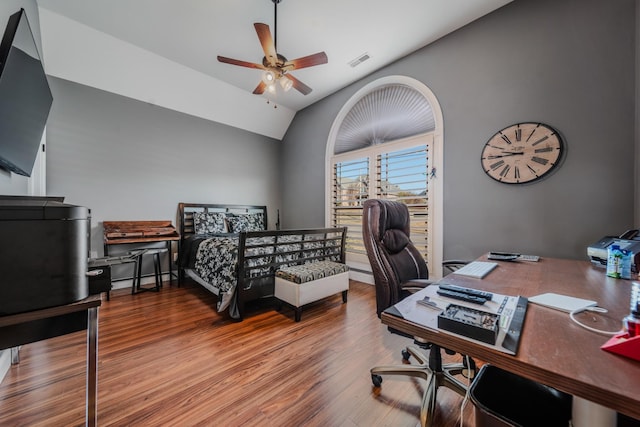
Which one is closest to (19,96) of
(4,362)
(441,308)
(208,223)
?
(4,362)

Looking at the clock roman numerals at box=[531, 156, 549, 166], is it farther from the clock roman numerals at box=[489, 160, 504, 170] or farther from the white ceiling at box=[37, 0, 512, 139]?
the white ceiling at box=[37, 0, 512, 139]

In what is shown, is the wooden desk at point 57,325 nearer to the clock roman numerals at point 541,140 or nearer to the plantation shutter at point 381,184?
the plantation shutter at point 381,184

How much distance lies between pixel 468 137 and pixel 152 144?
4475mm

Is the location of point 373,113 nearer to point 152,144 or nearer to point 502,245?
point 502,245

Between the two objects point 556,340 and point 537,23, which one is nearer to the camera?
point 556,340

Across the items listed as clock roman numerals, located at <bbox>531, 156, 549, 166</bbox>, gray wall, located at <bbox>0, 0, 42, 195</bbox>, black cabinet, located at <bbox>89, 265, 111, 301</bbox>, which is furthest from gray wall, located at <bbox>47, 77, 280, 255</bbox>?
clock roman numerals, located at <bbox>531, 156, 549, 166</bbox>

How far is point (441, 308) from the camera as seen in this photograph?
2.86ft

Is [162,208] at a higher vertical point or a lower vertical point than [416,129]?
lower

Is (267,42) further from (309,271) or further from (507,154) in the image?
(507,154)

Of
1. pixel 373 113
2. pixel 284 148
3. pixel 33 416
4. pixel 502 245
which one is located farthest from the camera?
pixel 284 148

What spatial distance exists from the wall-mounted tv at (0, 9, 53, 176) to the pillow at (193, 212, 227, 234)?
2.25 m

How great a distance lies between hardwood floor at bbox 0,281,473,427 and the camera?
128 cm

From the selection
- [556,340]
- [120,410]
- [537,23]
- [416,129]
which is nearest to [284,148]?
[416,129]

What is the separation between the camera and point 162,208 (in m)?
3.81
